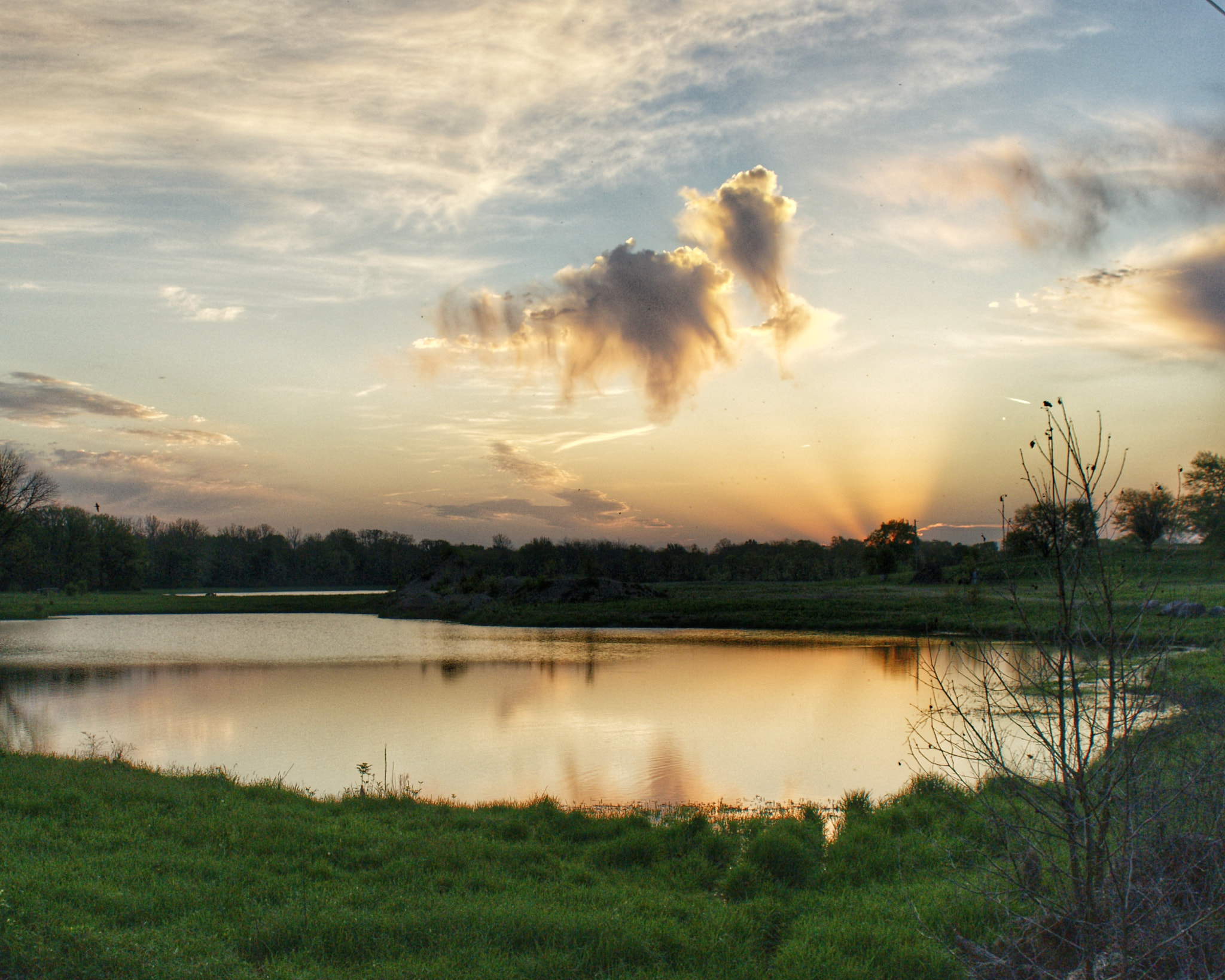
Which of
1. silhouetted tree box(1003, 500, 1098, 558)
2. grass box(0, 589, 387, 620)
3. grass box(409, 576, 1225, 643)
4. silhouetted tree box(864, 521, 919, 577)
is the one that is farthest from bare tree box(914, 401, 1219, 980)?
silhouetted tree box(864, 521, 919, 577)

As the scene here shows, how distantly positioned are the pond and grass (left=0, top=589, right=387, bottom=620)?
27405mm

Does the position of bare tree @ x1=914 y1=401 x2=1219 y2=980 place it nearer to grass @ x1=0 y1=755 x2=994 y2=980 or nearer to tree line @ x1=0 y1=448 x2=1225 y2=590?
grass @ x1=0 y1=755 x2=994 y2=980

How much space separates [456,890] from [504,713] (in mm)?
12357

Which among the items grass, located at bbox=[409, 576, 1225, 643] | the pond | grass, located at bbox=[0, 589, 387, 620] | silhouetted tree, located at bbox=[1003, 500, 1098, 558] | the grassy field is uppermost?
silhouetted tree, located at bbox=[1003, 500, 1098, 558]

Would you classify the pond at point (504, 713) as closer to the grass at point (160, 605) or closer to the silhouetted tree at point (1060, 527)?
the silhouetted tree at point (1060, 527)

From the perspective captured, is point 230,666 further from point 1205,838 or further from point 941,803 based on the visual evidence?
point 1205,838

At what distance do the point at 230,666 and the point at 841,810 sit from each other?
79.4 feet

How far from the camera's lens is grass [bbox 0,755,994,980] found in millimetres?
5715

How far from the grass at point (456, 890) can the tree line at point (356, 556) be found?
1210 inches

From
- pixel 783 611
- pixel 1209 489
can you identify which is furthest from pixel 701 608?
pixel 1209 489

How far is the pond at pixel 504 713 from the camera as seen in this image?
13.3m

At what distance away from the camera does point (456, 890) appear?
7059 mm

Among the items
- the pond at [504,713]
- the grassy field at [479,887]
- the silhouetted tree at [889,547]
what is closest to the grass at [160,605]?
the pond at [504,713]

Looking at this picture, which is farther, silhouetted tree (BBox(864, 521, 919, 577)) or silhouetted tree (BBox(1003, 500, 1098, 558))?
silhouetted tree (BBox(864, 521, 919, 577))
